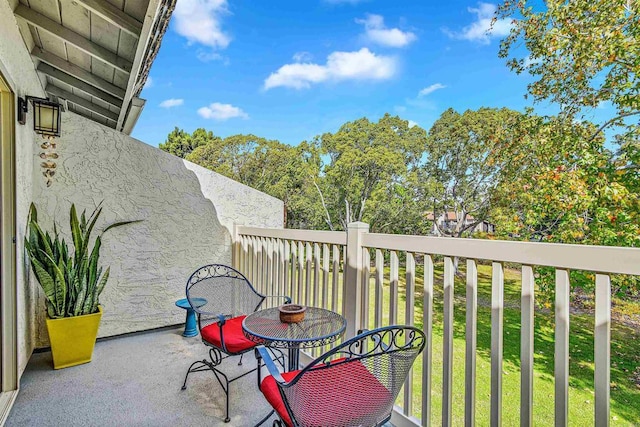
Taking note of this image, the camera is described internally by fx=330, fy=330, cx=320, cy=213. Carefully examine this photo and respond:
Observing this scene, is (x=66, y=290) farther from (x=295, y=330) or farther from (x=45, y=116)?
(x=295, y=330)

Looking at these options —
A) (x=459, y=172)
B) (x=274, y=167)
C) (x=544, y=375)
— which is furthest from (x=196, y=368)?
(x=274, y=167)

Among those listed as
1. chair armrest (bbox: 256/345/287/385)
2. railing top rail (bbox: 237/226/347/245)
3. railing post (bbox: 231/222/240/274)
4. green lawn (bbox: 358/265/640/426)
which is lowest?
green lawn (bbox: 358/265/640/426)

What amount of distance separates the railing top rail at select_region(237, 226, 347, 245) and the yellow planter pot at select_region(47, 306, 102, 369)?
5.66 ft

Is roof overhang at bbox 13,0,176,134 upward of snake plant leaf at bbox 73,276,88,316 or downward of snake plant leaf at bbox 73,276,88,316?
upward

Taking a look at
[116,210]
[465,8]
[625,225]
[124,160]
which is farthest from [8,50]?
[465,8]

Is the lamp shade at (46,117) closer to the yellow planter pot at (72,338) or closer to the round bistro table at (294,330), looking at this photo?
the yellow planter pot at (72,338)

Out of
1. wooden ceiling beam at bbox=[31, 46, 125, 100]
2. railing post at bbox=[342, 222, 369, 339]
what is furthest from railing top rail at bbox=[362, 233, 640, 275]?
wooden ceiling beam at bbox=[31, 46, 125, 100]

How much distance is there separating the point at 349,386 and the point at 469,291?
0.82 m

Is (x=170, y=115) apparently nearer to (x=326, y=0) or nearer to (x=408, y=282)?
(x=326, y=0)

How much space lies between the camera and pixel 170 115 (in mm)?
19969

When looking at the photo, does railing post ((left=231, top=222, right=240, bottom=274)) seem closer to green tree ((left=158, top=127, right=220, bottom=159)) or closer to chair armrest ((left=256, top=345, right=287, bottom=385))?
chair armrest ((left=256, top=345, right=287, bottom=385))

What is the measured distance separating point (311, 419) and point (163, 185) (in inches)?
136

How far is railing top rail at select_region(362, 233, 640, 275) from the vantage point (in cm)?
118

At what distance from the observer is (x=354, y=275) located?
2.44m
